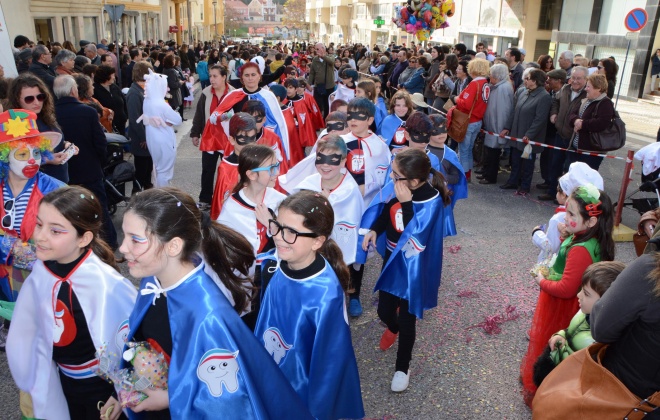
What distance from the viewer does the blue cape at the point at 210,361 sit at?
2027 millimetres

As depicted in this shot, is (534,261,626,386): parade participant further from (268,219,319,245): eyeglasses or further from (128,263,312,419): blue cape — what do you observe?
(128,263,312,419): blue cape

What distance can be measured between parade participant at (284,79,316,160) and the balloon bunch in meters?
7.77

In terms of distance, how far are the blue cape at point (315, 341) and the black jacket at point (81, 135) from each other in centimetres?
358

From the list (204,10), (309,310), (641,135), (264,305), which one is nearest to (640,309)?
(309,310)

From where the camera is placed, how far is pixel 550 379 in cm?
257

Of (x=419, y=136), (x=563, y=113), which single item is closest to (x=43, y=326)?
(x=419, y=136)

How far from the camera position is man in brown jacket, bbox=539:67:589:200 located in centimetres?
747

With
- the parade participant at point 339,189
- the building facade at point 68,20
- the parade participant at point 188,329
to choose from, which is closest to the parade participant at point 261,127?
the parade participant at point 339,189

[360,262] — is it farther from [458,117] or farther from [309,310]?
[458,117]

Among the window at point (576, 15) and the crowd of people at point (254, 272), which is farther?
the window at point (576, 15)

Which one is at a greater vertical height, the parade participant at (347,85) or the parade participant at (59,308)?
the parade participant at (347,85)

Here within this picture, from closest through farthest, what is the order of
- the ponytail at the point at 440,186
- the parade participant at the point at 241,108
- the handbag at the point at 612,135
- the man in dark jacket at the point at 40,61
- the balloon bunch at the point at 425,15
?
the ponytail at the point at 440,186 → the parade participant at the point at 241,108 → the handbag at the point at 612,135 → the man in dark jacket at the point at 40,61 → the balloon bunch at the point at 425,15

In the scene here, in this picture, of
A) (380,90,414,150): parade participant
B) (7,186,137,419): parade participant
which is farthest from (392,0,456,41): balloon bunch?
(7,186,137,419): parade participant

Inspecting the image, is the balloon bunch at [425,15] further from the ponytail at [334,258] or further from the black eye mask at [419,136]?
the ponytail at [334,258]
